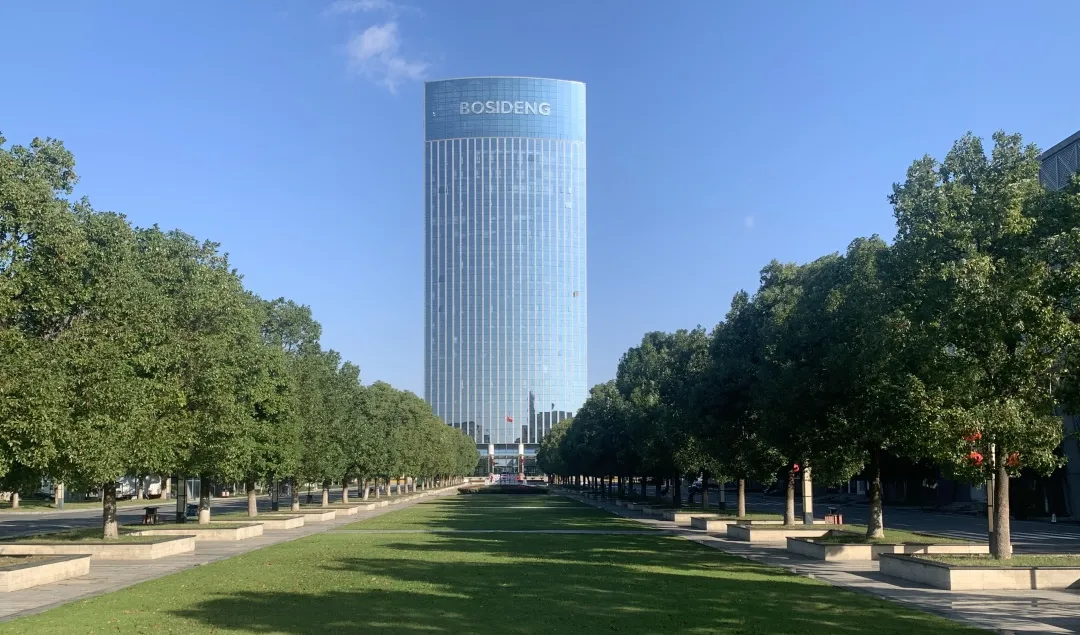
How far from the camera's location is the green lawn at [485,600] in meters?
17.7

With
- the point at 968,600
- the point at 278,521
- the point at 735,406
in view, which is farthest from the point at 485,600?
the point at 278,521

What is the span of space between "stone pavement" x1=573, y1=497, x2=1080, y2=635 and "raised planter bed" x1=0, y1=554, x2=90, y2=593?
64.7 ft

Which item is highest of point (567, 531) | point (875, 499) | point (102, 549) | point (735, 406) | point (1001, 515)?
point (735, 406)

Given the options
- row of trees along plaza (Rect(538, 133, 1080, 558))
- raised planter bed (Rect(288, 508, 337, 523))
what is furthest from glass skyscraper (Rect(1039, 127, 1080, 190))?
raised planter bed (Rect(288, 508, 337, 523))

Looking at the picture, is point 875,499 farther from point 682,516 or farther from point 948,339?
point 682,516

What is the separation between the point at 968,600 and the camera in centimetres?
2211

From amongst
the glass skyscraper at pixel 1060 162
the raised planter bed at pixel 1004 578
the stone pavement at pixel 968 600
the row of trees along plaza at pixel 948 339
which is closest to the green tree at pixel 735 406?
the row of trees along plaza at pixel 948 339

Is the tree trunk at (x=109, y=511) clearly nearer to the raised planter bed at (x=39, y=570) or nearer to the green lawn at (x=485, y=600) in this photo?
the green lawn at (x=485, y=600)

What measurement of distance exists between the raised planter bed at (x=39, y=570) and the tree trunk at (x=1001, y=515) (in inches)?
958

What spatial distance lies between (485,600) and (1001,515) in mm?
14073

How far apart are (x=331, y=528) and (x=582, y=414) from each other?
54978 mm

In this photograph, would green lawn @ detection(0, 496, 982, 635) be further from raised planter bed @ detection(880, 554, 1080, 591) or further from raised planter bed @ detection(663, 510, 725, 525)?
raised planter bed @ detection(663, 510, 725, 525)

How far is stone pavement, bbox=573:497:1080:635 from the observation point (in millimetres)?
18469

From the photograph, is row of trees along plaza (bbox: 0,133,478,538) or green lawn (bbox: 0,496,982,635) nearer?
green lawn (bbox: 0,496,982,635)
